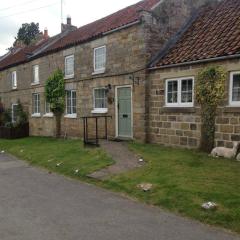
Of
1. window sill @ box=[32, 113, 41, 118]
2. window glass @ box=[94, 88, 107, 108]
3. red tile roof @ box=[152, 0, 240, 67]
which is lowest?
window sill @ box=[32, 113, 41, 118]

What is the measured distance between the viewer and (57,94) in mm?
22734

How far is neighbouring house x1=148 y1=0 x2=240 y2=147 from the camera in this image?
1302 cm

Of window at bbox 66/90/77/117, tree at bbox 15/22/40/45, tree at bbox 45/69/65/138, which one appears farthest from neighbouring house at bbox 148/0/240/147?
tree at bbox 15/22/40/45

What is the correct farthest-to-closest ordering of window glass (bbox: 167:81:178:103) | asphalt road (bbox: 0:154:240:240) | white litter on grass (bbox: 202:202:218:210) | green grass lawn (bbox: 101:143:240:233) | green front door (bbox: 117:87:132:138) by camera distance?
1. green front door (bbox: 117:87:132:138)
2. window glass (bbox: 167:81:178:103)
3. white litter on grass (bbox: 202:202:218:210)
4. green grass lawn (bbox: 101:143:240:233)
5. asphalt road (bbox: 0:154:240:240)

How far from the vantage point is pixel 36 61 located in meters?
26.4

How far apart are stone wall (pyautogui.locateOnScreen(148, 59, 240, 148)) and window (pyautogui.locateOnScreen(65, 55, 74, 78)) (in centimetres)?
705

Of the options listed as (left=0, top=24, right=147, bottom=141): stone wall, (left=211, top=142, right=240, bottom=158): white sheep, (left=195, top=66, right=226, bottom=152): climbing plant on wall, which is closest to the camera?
(left=211, top=142, right=240, bottom=158): white sheep

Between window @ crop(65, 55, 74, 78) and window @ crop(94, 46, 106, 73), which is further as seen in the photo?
window @ crop(65, 55, 74, 78)

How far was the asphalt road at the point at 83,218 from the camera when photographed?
621 cm

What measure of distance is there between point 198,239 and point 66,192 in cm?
425

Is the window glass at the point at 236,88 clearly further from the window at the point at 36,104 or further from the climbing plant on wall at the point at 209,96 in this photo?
the window at the point at 36,104

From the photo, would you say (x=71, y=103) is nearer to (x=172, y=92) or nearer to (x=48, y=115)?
(x=48, y=115)

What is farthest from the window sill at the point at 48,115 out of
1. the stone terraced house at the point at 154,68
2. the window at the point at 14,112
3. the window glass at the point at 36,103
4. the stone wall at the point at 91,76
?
the window at the point at 14,112

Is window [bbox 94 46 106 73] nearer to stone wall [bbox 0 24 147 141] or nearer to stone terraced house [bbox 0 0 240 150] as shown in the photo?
stone terraced house [bbox 0 0 240 150]
